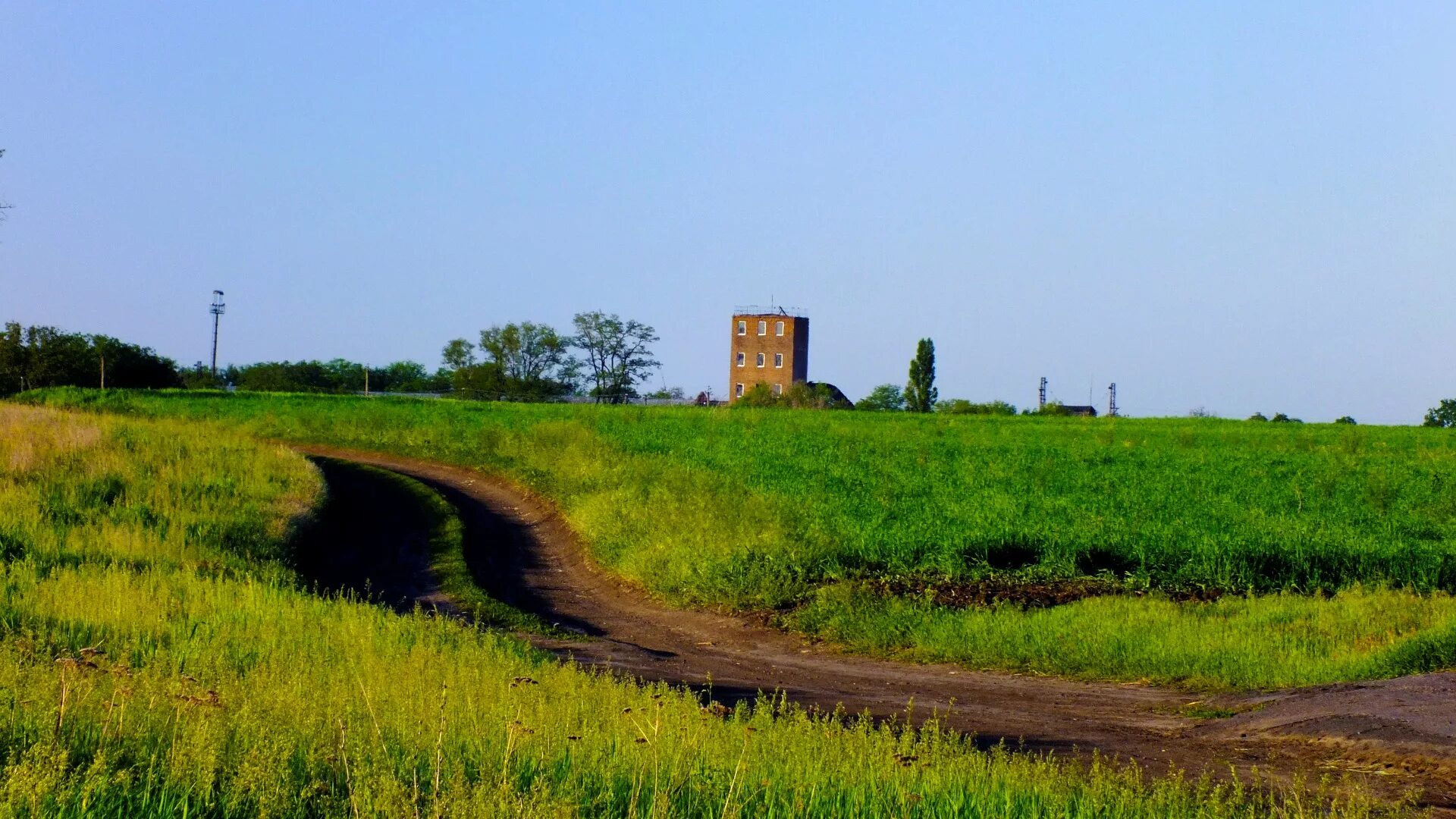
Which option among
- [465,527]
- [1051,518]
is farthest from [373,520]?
[1051,518]

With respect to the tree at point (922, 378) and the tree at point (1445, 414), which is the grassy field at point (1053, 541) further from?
the tree at point (922, 378)

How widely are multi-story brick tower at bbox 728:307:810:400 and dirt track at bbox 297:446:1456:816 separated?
120586 millimetres

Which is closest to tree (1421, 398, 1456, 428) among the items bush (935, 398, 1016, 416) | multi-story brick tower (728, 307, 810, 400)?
bush (935, 398, 1016, 416)

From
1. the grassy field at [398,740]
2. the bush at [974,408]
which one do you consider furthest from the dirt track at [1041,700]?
the bush at [974,408]

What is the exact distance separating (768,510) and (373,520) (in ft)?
30.7

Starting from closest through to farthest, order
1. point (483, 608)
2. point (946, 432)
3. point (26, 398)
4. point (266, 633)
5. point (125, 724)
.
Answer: point (125, 724) → point (266, 633) → point (483, 608) → point (946, 432) → point (26, 398)

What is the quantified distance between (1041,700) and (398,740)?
26.2ft

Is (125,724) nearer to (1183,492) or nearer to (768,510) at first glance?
Result: (768,510)

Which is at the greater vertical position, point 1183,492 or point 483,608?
point 1183,492

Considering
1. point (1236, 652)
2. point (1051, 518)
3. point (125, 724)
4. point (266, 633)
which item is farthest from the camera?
point (1051, 518)

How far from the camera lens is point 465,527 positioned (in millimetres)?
25188

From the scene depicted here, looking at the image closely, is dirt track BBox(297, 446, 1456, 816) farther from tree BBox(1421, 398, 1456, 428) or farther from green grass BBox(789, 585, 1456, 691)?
tree BBox(1421, 398, 1456, 428)

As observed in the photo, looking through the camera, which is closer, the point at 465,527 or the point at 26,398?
the point at 465,527

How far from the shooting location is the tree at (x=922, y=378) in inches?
4769
